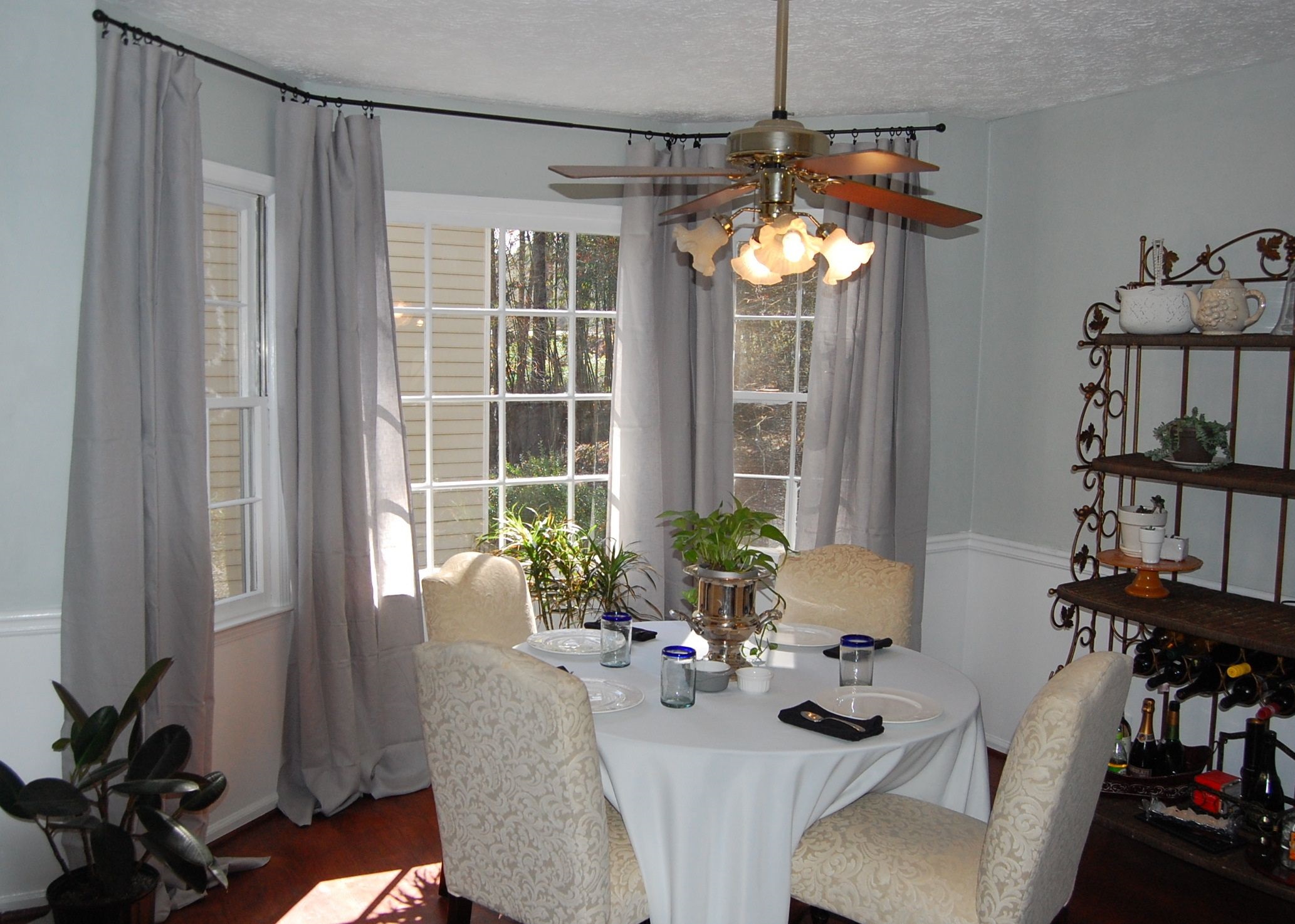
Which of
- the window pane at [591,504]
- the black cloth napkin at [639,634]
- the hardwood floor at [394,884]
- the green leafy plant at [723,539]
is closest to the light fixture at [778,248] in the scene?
the green leafy plant at [723,539]

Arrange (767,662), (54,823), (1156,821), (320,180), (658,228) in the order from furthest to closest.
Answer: (658,228) < (320,180) < (1156,821) < (767,662) < (54,823)

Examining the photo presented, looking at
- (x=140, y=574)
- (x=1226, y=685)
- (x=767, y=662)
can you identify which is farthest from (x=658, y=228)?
(x=1226, y=685)

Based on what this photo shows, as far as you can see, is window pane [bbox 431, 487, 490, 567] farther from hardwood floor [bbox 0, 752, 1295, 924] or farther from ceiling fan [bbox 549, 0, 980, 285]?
ceiling fan [bbox 549, 0, 980, 285]

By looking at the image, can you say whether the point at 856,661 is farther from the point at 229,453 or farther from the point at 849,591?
the point at 229,453

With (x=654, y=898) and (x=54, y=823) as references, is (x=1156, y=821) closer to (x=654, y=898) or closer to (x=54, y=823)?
(x=654, y=898)

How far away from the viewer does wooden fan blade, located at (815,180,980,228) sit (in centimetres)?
236

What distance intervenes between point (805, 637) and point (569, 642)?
28.5 inches

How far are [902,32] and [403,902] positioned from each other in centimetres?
305

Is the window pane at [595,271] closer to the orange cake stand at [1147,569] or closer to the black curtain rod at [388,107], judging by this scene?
the black curtain rod at [388,107]

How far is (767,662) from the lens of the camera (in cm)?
300

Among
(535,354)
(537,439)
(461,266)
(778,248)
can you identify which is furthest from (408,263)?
(778,248)

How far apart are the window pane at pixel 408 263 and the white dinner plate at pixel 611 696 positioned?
2110 millimetres

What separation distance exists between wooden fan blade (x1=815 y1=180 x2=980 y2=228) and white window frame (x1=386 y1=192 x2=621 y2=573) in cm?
196

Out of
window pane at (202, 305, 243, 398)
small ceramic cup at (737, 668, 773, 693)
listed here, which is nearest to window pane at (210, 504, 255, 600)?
window pane at (202, 305, 243, 398)
